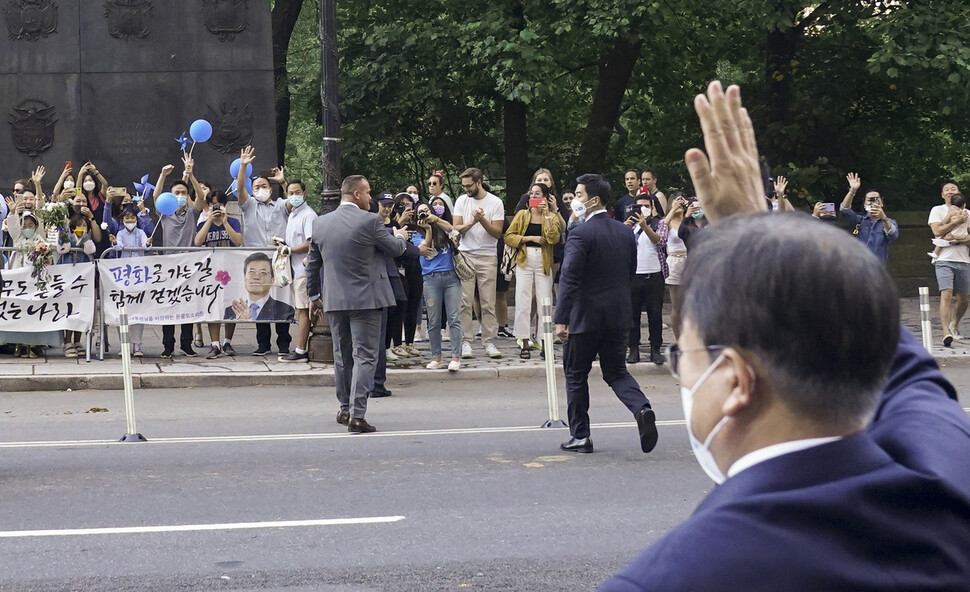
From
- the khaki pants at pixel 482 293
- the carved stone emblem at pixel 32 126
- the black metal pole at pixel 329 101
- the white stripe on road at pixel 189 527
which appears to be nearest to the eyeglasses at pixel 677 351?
the white stripe on road at pixel 189 527

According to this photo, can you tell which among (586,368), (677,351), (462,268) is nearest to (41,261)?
(462,268)

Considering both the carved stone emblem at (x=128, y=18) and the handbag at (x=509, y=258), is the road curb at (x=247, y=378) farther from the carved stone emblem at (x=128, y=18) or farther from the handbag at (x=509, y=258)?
the carved stone emblem at (x=128, y=18)

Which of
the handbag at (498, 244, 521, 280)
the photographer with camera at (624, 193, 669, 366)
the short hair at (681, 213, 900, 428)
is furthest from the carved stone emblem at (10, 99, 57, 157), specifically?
the short hair at (681, 213, 900, 428)

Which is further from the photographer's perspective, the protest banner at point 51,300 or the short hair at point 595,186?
the protest banner at point 51,300

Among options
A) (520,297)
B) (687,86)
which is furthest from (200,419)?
(687,86)

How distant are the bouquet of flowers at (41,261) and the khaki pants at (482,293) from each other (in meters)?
4.73

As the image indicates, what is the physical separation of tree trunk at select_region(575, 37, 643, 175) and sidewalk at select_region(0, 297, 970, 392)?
29.0ft

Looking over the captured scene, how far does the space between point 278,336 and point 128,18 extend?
680cm

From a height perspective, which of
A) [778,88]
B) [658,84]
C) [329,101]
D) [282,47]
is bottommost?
[329,101]

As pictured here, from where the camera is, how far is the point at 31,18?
18.8 metres

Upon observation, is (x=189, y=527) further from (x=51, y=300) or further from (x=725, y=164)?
(x=51, y=300)

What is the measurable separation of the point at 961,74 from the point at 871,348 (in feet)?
56.6

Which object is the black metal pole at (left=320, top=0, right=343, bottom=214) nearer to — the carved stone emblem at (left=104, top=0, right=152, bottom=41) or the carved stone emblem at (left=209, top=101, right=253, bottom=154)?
the carved stone emblem at (left=209, top=101, right=253, bottom=154)

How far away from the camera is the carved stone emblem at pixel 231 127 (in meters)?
19.0
